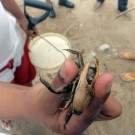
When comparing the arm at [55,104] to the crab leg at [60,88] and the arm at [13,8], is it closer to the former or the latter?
the crab leg at [60,88]

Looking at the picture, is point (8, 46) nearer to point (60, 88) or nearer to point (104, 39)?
point (60, 88)

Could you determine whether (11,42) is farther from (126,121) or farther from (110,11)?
(110,11)

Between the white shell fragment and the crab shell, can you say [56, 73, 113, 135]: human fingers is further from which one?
the white shell fragment

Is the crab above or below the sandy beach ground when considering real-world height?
above

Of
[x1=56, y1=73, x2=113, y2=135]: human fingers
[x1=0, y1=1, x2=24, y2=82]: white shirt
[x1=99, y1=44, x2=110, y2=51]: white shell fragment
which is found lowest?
[x1=99, y1=44, x2=110, y2=51]: white shell fragment

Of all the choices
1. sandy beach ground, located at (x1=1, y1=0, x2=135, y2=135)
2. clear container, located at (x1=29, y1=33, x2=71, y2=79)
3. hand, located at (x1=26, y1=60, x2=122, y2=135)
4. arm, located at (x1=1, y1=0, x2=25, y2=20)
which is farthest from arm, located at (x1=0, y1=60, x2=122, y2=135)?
sandy beach ground, located at (x1=1, y1=0, x2=135, y2=135)

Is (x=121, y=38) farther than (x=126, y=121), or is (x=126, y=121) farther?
(x=121, y=38)

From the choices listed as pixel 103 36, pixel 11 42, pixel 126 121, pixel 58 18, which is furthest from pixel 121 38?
pixel 11 42
